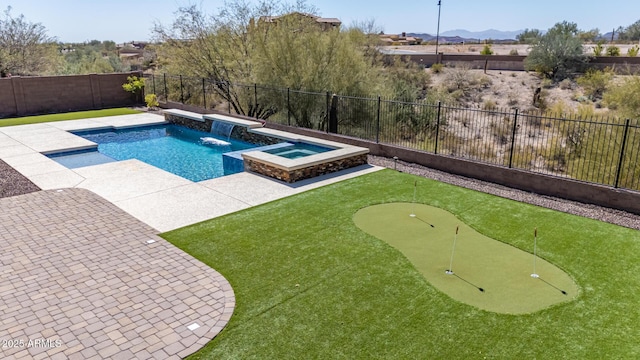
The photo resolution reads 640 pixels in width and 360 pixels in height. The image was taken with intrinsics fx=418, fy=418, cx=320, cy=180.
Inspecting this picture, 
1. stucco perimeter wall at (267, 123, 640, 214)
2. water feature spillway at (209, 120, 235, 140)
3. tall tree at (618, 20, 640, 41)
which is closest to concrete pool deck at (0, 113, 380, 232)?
stucco perimeter wall at (267, 123, 640, 214)

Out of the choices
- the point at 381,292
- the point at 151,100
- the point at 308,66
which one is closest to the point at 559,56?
the point at 308,66

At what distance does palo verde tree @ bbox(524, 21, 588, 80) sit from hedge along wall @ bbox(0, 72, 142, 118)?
3045cm

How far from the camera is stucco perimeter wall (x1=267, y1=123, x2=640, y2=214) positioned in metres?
8.05

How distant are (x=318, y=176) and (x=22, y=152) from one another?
9090 mm

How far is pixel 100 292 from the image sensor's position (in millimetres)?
5199

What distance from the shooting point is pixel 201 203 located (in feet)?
27.4

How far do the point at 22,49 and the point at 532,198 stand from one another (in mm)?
30428

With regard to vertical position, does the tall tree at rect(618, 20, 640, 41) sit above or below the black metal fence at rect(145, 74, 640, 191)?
above

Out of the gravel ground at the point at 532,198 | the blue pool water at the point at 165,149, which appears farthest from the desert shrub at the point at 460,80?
the gravel ground at the point at 532,198

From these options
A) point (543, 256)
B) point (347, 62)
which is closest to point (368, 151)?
point (543, 256)

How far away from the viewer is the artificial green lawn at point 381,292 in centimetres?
429

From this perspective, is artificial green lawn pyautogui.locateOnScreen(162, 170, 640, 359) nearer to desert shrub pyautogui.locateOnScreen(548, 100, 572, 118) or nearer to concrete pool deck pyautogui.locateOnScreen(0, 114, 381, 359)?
concrete pool deck pyautogui.locateOnScreen(0, 114, 381, 359)

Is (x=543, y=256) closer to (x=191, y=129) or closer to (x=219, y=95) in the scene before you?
(x=191, y=129)

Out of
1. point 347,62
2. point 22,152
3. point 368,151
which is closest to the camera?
point 368,151
